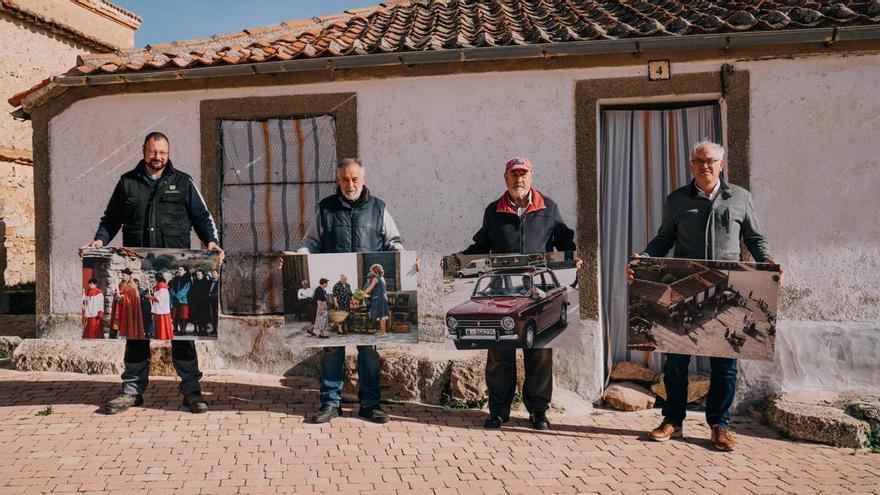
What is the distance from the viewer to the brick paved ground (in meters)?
3.87

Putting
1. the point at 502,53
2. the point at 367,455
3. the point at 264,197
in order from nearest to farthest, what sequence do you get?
the point at 367,455
the point at 502,53
the point at 264,197

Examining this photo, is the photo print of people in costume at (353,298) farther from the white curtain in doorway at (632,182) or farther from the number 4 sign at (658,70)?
the number 4 sign at (658,70)

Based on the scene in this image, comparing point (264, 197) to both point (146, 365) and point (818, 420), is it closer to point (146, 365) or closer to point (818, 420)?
point (146, 365)

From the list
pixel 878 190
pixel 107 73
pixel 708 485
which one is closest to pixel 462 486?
pixel 708 485

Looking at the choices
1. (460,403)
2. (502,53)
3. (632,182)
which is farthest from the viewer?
(632,182)

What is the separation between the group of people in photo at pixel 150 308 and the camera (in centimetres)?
486

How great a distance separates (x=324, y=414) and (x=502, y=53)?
336 cm

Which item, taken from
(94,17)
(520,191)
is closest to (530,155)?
(520,191)

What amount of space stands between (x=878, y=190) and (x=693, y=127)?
5.20 ft

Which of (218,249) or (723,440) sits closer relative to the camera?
(723,440)

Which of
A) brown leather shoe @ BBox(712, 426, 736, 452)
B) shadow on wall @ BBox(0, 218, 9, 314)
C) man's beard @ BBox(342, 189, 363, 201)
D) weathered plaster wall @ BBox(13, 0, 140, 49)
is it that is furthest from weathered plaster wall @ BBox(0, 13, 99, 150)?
brown leather shoe @ BBox(712, 426, 736, 452)

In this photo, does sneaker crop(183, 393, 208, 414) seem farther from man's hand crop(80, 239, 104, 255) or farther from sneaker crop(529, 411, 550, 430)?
sneaker crop(529, 411, 550, 430)

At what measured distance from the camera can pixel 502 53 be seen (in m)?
5.80

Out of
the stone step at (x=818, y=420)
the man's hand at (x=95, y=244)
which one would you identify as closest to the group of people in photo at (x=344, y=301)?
the man's hand at (x=95, y=244)
